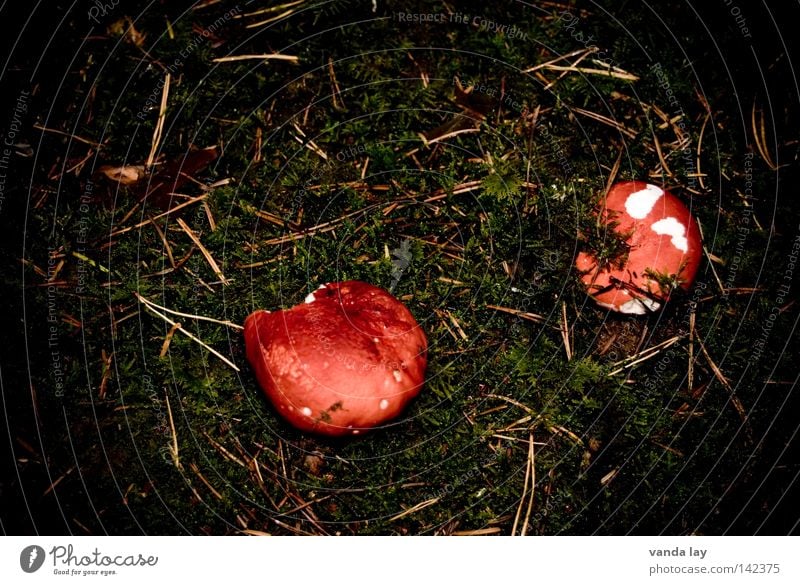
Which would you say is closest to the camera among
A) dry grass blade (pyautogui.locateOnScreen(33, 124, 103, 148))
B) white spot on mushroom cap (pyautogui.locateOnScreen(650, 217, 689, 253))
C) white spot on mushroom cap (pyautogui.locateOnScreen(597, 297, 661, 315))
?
white spot on mushroom cap (pyautogui.locateOnScreen(650, 217, 689, 253))

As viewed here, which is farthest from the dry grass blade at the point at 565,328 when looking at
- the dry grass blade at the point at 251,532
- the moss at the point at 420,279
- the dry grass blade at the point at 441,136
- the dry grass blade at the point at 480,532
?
the dry grass blade at the point at 251,532

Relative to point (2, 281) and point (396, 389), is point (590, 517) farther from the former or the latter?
point (2, 281)

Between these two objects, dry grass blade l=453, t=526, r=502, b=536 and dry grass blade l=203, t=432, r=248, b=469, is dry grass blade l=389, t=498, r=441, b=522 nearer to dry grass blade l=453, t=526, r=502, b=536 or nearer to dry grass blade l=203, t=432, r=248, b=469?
dry grass blade l=453, t=526, r=502, b=536

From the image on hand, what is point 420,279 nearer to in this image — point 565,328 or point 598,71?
point 565,328

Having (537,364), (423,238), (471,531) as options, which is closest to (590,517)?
(471,531)

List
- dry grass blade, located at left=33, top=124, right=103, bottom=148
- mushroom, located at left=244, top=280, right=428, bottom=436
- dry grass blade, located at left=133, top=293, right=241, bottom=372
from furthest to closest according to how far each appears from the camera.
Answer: dry grass blade, located at left=33, top=124, right=103, bottom=148
dry grass blade, located at left=133, top=293, right=241, bottom=372
mushroom, located at left=244, top=280, right=428, bottom=436

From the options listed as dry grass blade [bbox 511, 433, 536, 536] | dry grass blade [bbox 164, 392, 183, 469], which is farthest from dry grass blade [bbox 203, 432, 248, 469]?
dry grass blade [bbox 511, 433, 536, 536]
